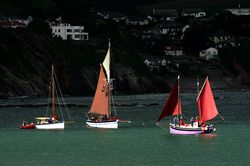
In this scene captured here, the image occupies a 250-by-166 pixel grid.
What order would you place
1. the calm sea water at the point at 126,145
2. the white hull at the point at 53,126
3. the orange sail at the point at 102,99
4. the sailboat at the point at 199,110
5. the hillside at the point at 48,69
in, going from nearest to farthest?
the calm sea water at the point at 126,145 < the sailboat at the point at 199,110 < the white hull at the point at 53,126 < the orange sail at the point at 102,99 < the hillside at the point at 48,69

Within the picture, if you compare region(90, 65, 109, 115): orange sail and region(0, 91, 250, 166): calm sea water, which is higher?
region(90, 65, 109, 115): orange sail


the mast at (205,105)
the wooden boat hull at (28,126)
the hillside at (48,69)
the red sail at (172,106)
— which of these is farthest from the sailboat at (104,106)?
the hillside at (48,69)

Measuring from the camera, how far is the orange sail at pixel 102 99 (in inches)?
3607

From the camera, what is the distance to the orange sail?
9162cm

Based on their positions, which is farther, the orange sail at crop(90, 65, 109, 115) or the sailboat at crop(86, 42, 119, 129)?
the orange sail at crop(90, 65, 109, 115)

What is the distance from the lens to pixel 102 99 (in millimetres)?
92188

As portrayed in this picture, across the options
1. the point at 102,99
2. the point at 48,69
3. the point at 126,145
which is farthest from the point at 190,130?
the point at 48,69

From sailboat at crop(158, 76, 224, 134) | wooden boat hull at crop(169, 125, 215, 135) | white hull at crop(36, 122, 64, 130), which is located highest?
sailboat at crop(158, 76, 224, 134)

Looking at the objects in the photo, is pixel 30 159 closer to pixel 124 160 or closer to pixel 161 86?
pixel 124 160

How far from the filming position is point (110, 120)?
90375mm

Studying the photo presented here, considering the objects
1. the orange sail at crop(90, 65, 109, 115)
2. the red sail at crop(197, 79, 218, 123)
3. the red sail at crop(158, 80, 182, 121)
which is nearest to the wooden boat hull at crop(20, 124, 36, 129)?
the orange sail at crop(90, 65, 109, 115)

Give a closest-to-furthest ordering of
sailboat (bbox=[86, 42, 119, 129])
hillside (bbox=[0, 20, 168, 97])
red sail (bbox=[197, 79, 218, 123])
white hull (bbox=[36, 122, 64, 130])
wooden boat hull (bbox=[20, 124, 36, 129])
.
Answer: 1. red sail (bbox=[197, 79, 218, 123])
2. sailboat (bbox=[86, 42, 119, 129])
3. white hull (bbox=[36, 122, 64, 130])
4. wooden boat hull (bbox=[20, 124, 36, 129])
5. hillside (bbox=[0, 20, 168, 97])

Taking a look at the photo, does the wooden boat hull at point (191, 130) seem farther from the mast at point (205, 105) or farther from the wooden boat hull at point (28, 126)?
the wooden boat hull at point (28, 126)

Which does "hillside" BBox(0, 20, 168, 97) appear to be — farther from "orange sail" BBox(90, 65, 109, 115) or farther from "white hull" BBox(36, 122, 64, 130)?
"white hull" BBox(36, 122, 64, 130)
